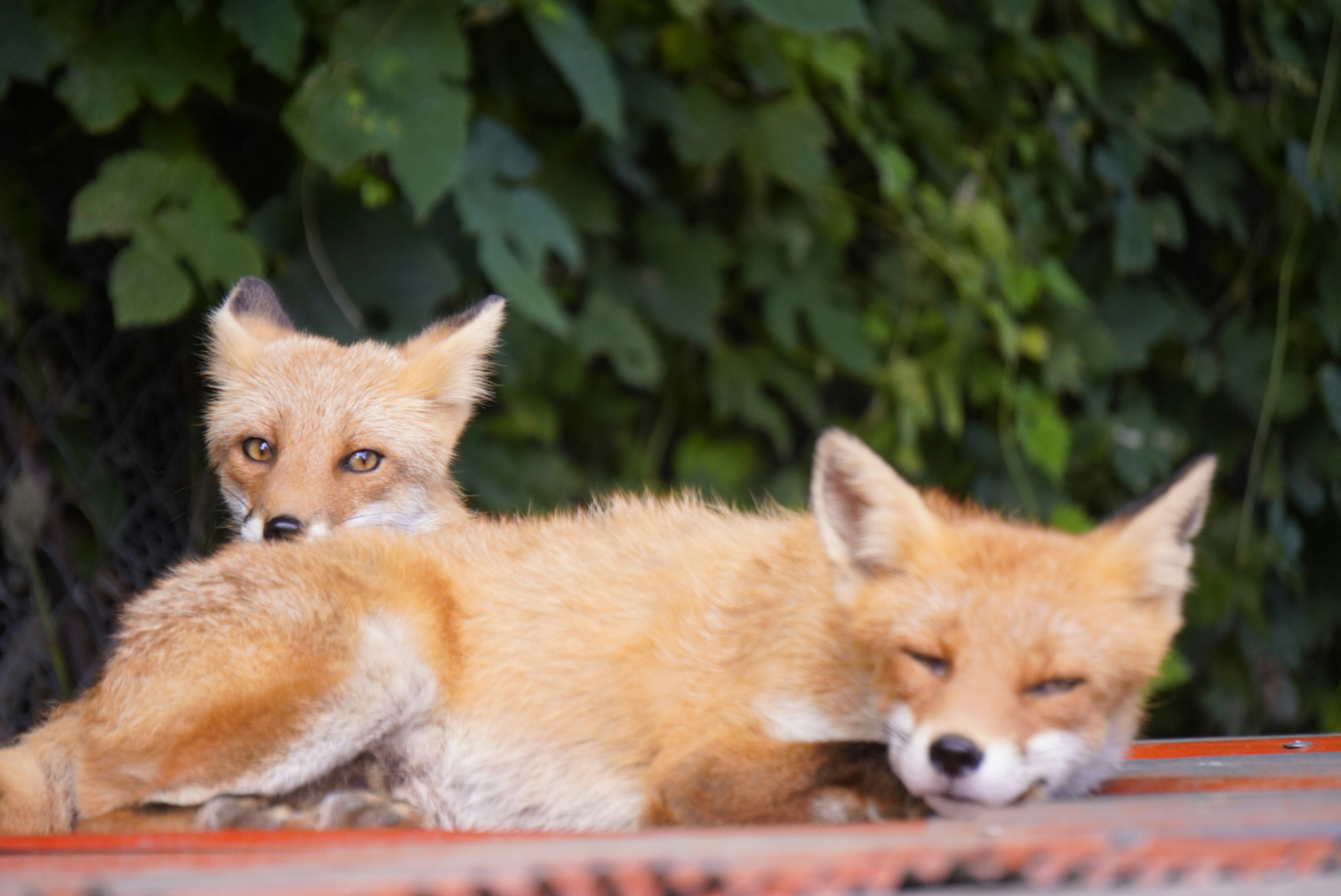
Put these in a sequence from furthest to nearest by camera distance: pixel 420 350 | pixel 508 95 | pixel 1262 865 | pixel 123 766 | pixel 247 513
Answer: pixel 508 95 < pixel 420 350 < pixel 247 513 < pixel 123 766 < pixel 1262 865

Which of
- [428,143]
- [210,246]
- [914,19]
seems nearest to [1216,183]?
[914,19]

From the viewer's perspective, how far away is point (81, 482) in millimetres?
3770

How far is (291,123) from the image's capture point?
10.6 ft

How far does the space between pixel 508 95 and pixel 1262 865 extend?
3257mm

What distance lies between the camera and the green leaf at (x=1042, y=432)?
4.53m

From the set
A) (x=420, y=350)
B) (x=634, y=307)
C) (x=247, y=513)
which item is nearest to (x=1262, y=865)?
(x=247, y=513)

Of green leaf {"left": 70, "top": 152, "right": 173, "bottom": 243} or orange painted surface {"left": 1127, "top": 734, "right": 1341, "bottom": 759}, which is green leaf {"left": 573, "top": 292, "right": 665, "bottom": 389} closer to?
green leaf {"left": 70, "top": 152, "right": 173, "bottom": 243}

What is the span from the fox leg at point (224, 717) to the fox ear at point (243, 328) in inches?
40.8

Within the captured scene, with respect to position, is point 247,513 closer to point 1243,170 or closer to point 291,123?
→ point 291,123

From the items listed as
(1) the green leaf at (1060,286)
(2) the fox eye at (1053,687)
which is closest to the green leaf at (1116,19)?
(1) the green leaf at (1060,286)

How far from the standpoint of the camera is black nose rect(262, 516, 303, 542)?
2584mm

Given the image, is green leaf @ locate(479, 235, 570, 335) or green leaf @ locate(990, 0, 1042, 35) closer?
green leaf @ locate(479, 235, 570, 335)

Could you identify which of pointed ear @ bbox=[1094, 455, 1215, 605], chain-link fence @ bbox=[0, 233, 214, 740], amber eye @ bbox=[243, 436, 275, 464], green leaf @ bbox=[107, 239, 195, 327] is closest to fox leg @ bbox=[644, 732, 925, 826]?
pointed ear @ bbox=[1094, 455, 1215, 605]

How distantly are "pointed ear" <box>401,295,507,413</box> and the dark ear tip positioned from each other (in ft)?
1.19
